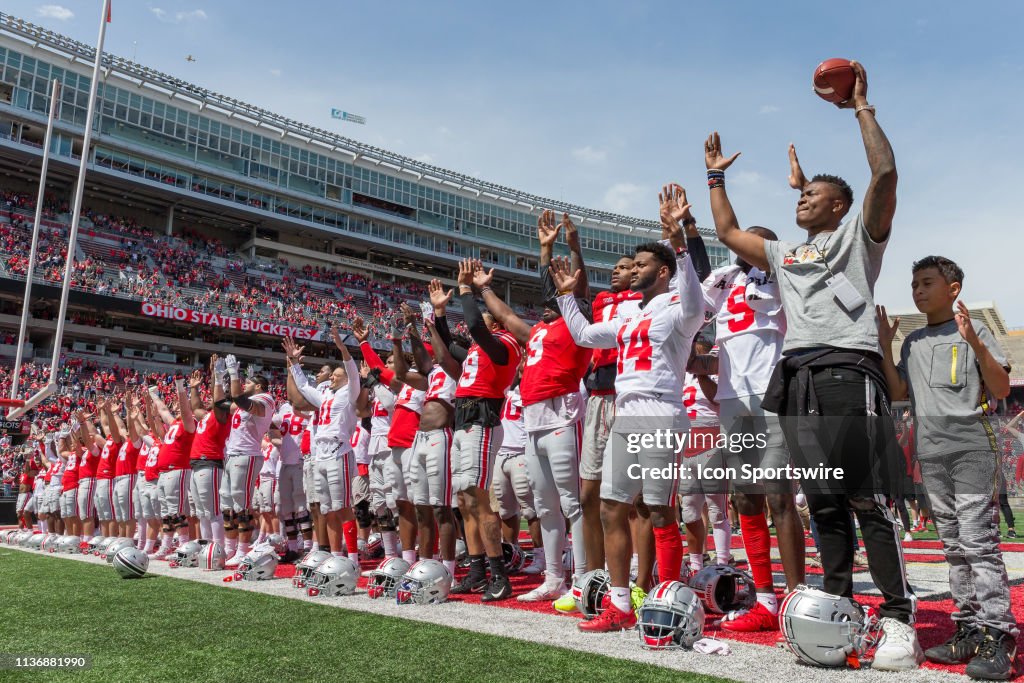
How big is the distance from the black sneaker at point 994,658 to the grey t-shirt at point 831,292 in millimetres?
1327

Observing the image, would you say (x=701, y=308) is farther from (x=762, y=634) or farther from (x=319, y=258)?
(x=319, y=258)

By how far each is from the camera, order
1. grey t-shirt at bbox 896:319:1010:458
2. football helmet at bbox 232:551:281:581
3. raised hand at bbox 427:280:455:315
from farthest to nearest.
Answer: football helmet at bbox 232:551:281:581 < raised hand at bbox 427:280:455:315 < grey t-shirt at bbox 896:319:1010:458

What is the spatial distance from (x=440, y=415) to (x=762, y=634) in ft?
10.5

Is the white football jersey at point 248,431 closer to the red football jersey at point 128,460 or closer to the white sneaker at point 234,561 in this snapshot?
the white sneaker at point 234,561

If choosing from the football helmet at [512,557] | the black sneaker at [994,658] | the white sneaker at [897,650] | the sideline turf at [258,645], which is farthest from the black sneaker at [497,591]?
the black sneaker at [994,658]

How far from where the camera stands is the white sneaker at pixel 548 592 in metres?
5.51

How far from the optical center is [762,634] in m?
4.07

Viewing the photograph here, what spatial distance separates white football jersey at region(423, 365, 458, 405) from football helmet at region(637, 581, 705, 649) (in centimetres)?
317

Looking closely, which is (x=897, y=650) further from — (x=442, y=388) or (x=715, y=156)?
(x=442, y=388)

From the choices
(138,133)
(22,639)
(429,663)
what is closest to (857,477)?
(429,663)

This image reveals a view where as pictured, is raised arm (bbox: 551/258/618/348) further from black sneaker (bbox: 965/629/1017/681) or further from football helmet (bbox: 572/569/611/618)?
black sneaker (bbox: 965/629/1017/681)

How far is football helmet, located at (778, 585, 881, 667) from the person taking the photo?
3.18 meters

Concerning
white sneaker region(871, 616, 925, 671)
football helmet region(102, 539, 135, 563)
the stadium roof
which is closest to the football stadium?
white sneaker region(871, 616, 925, 671)

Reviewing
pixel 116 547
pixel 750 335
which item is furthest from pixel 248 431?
pixel 750 335
